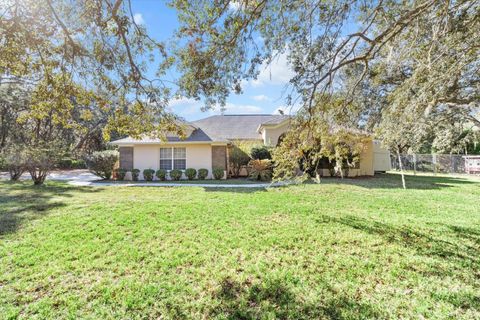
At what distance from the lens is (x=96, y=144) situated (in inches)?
1460

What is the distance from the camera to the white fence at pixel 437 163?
84.1 ft

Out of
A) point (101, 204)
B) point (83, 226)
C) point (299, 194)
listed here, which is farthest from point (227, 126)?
point (83, 226)

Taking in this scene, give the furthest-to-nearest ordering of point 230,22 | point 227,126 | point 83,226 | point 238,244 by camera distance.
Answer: point 227,126, point 83,226, point 238,244, point 230,22

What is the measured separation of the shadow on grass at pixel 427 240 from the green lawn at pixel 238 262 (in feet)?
0.13

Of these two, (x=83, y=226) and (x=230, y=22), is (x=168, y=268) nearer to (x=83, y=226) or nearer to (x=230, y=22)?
(x=83, y=226)

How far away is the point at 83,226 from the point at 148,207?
2347mm

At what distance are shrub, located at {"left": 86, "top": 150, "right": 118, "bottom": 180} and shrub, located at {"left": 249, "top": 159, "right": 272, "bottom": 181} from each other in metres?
10.0

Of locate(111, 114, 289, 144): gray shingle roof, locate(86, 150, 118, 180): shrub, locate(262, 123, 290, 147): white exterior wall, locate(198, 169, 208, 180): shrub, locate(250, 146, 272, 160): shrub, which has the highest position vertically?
locate(111, 114, 289, 144): gray shingle roof

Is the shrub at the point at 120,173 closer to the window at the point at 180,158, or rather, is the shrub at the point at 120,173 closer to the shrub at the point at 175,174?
the shrub at the point at 175,174

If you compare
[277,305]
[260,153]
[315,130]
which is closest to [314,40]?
[315,130]

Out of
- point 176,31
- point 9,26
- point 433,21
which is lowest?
point 9,26

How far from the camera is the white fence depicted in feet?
84.1

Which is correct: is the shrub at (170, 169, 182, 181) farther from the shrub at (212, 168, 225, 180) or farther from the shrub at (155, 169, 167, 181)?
the shrub at (212, 168, 225, 180)

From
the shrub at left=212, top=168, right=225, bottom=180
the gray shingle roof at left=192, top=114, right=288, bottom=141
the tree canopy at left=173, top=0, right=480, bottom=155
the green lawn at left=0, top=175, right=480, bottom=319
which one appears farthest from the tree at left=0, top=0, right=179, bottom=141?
the gray shingle roof at left=192, top=114, right=288, bottom=141
